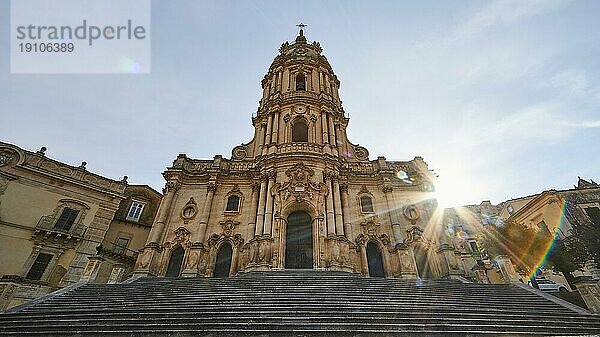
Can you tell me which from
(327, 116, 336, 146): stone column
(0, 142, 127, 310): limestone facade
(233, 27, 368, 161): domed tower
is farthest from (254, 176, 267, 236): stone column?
(0, 142, 127, 310): limestone facade

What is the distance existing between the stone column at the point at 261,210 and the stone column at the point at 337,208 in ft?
16.2

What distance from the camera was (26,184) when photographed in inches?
769

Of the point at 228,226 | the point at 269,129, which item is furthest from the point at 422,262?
the point at 269,129

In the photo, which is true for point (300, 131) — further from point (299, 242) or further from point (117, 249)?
point (117, 249)

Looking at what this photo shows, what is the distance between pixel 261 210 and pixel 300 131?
29.8 ft

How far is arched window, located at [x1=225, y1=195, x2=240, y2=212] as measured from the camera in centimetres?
2162

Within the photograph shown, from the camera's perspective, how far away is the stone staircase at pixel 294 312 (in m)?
8.30

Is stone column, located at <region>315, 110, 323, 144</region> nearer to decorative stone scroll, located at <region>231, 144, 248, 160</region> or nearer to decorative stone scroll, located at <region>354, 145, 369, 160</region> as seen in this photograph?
decorative stone scroll, located at <region>354, 145, 369, 160</region>

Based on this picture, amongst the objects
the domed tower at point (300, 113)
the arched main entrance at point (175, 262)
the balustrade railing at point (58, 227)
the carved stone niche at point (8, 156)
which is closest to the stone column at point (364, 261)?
the domed tower at point (300, 113)

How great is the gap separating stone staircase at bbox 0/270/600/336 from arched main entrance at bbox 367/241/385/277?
598 cm

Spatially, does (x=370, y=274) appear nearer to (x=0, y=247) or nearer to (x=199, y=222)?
(x=199, y=222)

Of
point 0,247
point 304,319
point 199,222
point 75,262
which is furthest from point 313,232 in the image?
point 0,247

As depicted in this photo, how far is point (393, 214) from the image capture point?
2106cm

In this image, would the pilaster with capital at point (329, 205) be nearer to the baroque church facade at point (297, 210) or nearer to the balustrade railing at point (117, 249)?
the baroque church facade at point (297, 210)
